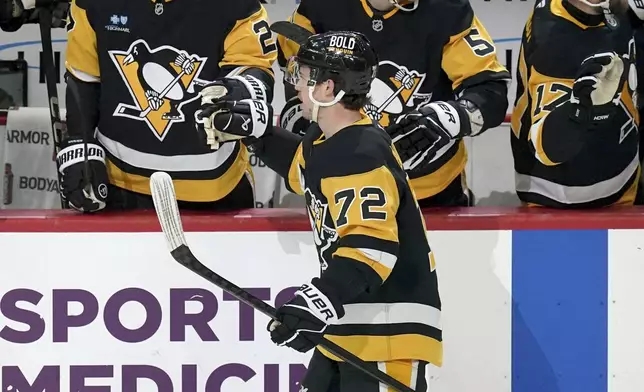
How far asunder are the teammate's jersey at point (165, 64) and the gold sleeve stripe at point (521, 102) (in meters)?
0.59

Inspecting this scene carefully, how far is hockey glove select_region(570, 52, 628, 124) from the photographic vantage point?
2.28m

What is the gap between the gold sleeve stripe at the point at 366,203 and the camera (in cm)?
184

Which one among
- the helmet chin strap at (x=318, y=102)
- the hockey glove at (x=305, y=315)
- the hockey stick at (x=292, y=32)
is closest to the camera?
the hockey glove at (x=305, y=315)

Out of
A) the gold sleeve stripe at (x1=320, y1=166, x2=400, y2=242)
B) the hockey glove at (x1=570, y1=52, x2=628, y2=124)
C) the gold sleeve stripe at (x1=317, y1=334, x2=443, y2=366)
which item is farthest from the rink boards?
the gold sleeve stripe at (x1=320, y1=166, x2=400, y2=242)

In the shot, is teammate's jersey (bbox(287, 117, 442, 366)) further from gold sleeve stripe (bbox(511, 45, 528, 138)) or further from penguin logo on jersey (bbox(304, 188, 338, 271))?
gold sleeve stripe (bbox(511, 45, 528, 138))

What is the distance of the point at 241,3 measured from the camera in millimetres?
2412

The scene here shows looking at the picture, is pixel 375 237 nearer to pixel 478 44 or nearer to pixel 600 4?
pixel 478 44

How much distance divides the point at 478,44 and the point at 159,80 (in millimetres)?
708

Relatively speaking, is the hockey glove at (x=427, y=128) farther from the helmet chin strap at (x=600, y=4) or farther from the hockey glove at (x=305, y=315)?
the hockey glove at (x=305, y=315)

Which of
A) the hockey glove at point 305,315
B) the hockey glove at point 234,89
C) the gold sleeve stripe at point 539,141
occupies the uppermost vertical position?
the hockey glove at point 234,89

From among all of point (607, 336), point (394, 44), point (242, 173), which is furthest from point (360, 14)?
point (607, 336)

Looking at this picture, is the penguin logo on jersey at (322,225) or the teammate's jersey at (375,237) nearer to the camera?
the teammate's jersey at (375,237)

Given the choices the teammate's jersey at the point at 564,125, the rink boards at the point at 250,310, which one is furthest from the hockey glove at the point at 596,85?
the rink boards at the point at 250,310

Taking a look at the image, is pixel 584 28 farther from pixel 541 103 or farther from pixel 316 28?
pixel 316 28
